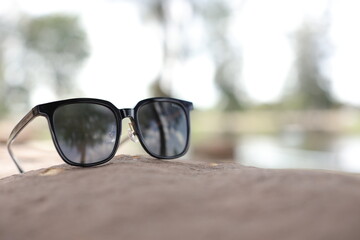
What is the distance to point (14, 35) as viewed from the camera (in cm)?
1049

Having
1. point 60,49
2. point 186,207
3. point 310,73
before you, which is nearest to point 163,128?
point 186,207

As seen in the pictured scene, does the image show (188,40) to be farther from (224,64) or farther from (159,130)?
(159,130)

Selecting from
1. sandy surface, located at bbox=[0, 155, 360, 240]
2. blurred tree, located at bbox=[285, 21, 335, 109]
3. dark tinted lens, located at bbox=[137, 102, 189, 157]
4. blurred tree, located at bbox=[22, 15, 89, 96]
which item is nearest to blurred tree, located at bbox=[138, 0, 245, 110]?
blurred tree, located at bbox=[285, 21, 335, 109]

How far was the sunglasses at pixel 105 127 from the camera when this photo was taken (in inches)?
26.8

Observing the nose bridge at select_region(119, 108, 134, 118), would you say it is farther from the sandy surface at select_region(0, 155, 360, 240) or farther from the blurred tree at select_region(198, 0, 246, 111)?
the blurred tree at select_region(198, 0, 246, 111)

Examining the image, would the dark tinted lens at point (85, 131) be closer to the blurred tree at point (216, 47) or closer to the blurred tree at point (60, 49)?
the blurred tree at point (216, 47)

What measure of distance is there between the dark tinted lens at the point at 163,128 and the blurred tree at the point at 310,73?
11571 millimetres

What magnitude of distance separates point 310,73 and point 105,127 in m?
13.2

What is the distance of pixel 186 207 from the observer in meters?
0.36

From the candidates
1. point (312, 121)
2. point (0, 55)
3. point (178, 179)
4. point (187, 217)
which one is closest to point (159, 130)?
point (178, 179)

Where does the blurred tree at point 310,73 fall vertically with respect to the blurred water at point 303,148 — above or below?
above

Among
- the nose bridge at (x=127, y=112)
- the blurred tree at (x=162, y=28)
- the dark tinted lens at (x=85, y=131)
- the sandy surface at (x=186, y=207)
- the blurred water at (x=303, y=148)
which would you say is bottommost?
the blurred water at (x=303, y=148)

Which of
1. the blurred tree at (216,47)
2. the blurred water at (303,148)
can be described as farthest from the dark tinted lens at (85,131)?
the blurred water at (303,148)

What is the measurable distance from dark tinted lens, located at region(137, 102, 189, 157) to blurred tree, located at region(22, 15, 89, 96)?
11294 mm
